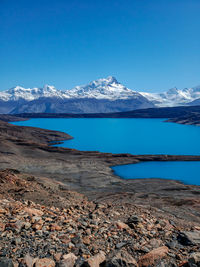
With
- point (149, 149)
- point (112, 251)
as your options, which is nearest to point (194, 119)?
point (149, 149)

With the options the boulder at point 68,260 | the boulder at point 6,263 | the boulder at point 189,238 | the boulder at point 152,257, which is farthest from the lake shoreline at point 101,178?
the boulder at point 6,263

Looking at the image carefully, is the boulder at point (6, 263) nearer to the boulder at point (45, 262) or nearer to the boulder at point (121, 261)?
the boulder at point (45, 262)

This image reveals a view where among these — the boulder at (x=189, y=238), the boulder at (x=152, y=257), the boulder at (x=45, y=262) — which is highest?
the boulder at (x=45, y=262)

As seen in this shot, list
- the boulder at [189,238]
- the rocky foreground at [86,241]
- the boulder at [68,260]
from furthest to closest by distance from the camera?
the boulder at [189,238]
the rocky foreground at [86,241]
the boulder at [68,260]

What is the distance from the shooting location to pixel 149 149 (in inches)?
2997

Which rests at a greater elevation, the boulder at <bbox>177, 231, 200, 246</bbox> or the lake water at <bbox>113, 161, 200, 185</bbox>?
the boulder at <bbox>177, 231, 200, 246</bbox>

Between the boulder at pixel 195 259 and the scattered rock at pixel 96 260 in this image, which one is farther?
the boulder at pixel 195 259

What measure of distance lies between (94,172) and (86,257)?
3691 cm

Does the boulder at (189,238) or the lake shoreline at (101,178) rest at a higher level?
the boulder at (189,238)

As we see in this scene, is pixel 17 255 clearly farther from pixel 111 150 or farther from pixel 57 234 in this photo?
pixel 111 150

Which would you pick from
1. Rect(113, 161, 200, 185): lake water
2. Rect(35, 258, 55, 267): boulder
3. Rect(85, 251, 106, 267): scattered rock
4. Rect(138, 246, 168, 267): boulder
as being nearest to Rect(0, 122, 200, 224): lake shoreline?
Rect(113, 161, 200, 185): lake water

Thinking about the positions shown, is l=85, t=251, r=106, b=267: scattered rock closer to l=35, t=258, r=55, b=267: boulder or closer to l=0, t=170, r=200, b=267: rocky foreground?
l=0, t=170, r=200, b=267: rocky foreground

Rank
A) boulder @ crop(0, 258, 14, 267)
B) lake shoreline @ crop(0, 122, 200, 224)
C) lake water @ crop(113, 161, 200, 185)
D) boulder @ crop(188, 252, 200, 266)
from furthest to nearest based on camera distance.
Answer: lake water @ crop(113, 161, 200, 185), lake shoreline @ crop(0, 122, 200, 224), boulder @ crop(188, 252, 200, 266), boulder @ crop(0, 258, 14, 267)

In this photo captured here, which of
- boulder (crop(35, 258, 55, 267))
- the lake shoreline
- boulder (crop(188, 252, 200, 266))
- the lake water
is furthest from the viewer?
the lake water
